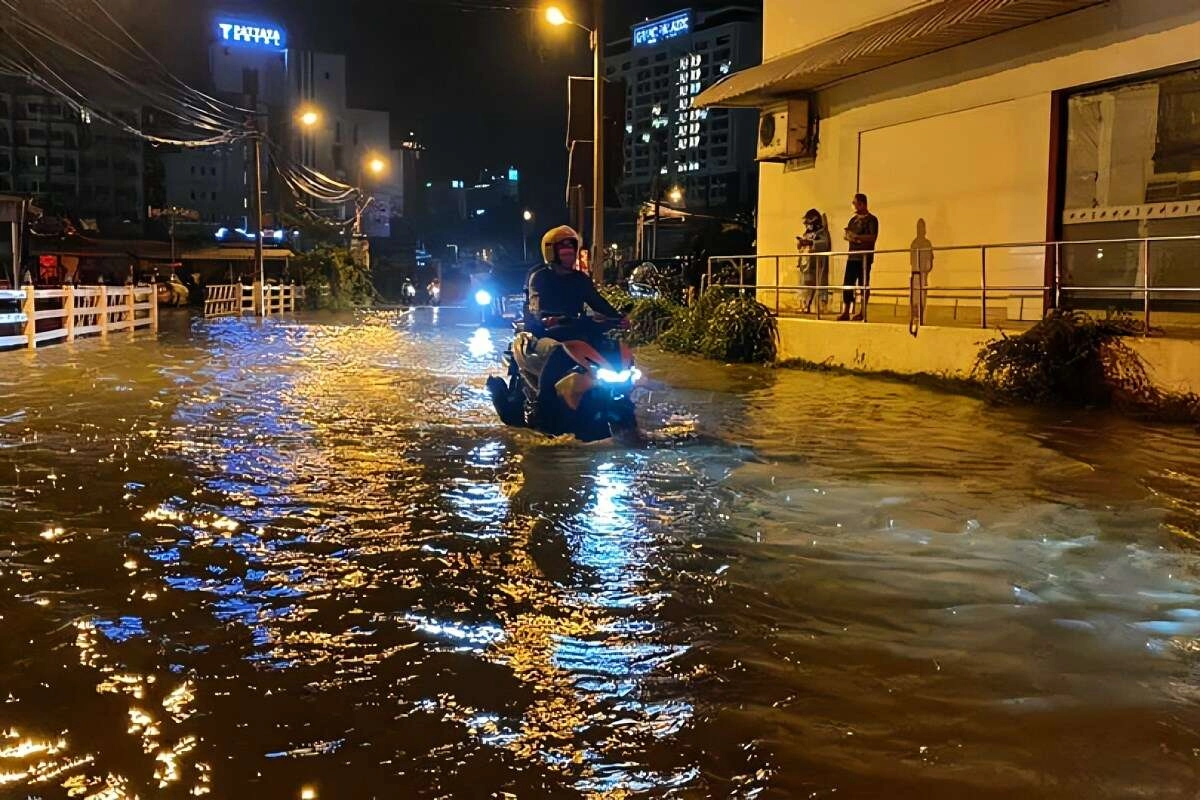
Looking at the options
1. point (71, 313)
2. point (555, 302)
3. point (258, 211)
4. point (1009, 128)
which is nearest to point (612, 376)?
point (555, 302)

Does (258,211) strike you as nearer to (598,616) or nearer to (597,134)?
(597,134)

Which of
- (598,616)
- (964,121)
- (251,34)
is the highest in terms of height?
(251,34)

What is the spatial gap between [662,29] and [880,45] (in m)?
122

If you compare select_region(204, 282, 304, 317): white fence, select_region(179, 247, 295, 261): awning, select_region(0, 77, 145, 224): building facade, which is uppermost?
select_region(0, 77, 145, 224): building facade

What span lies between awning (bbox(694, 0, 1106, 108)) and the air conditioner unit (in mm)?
281

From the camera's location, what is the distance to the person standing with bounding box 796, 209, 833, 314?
1745 cm

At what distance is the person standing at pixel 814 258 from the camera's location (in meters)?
17.5

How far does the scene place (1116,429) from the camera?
32.7ft

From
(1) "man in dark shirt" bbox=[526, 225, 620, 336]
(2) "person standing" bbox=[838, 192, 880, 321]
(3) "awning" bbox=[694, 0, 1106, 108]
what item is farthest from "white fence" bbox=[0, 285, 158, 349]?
(2) "person standing" bbox=[838, 192, 880, 321]

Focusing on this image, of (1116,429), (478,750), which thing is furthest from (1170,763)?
(1116,429)

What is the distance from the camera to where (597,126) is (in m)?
21.5

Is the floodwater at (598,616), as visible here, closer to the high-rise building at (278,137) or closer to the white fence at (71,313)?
the white fence at (71,313)

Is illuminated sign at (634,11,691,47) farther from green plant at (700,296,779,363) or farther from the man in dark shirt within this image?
the man in dark shirt

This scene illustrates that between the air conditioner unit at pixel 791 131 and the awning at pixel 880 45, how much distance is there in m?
0.28
